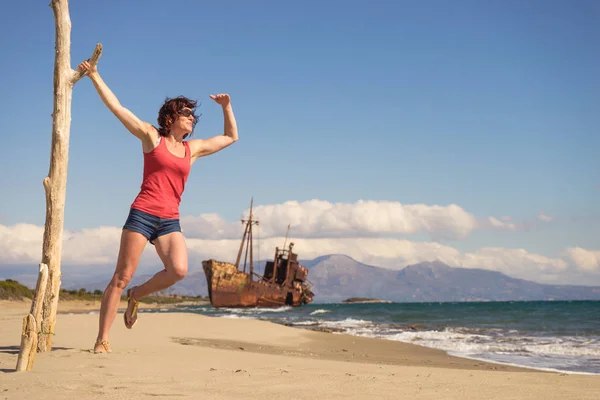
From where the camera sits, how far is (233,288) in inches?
2019

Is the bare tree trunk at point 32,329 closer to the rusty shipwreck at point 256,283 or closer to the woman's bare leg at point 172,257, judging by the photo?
the woman's bare leg at point 172,257

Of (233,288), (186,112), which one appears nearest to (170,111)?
(186,112)

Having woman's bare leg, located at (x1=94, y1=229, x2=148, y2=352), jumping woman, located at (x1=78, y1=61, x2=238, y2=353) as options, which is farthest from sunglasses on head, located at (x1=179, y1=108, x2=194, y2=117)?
woman's bare leg, located at (x1=94, y1=229, x2=148, y2=352)

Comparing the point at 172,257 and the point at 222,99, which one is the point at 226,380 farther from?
the point at 222,99

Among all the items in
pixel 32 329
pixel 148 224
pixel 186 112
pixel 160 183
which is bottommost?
pixel 32 329

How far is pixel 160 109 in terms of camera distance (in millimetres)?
4918

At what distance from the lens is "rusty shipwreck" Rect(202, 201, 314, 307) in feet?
168

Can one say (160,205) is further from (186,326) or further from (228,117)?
(186,326)

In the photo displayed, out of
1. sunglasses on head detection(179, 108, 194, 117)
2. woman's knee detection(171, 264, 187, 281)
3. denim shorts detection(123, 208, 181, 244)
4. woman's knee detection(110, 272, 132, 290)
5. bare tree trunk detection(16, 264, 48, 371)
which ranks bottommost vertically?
bare tree trunk detection(16, 264, 48, 371)

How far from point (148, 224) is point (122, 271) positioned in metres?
0.43

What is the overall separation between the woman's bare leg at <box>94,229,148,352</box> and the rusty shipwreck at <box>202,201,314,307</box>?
45.9 metres

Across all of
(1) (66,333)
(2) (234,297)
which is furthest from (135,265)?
(2) (234,297)

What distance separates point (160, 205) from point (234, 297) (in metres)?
47.7

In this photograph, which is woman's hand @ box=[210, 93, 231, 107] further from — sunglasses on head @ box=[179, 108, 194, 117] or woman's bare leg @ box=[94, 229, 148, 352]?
woman's bare leg @ box=[94, 229, 148, 352]
